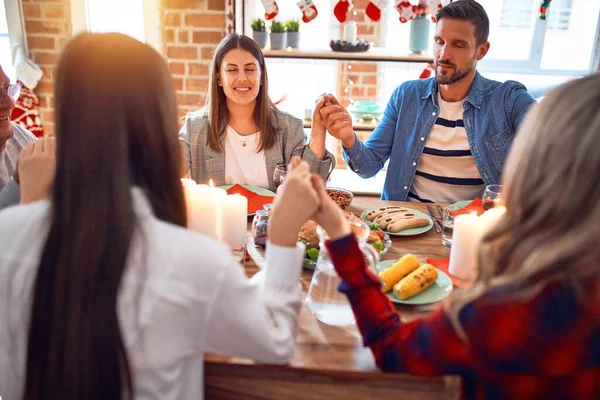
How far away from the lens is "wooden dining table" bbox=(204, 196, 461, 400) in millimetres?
918

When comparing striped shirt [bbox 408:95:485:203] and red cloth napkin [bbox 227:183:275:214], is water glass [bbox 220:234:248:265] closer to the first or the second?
red cloth napkin [bbox 227:183:275:214]

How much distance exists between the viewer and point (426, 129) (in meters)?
2.14

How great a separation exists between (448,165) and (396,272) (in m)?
1.09

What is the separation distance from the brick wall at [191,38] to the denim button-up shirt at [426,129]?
1233 millimetres

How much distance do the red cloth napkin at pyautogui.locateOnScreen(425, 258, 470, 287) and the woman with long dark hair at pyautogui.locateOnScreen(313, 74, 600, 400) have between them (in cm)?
44

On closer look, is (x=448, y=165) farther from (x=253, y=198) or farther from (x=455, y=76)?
(x=253, y=198)

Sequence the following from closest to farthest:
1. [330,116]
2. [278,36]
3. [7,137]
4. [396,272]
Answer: [396,272]
[7,137]
[330,116]
[278,36]

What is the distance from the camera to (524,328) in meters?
0.68

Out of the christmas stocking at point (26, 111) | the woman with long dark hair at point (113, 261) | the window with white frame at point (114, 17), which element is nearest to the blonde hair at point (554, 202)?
the woman with long dark hair at point (113, 261)

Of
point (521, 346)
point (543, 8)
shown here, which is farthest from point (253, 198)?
point (543, 8)

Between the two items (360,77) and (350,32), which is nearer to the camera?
(350,32)

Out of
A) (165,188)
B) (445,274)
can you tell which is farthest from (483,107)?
(165,188)

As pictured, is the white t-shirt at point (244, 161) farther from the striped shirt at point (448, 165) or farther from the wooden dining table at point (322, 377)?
the wooden dining table at point (322, 377)

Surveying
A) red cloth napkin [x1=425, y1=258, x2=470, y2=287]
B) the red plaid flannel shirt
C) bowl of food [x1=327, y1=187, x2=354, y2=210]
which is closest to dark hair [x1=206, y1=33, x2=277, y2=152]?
bowl of food [x1=327, y1=187, x2=354, y2=210]
